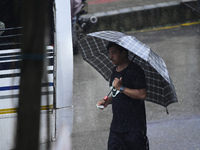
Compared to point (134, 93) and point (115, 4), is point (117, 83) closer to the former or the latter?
point (134, 93)

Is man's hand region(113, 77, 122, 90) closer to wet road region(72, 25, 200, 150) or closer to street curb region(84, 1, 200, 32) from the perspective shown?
wet road region(72, 25, 200, 150)

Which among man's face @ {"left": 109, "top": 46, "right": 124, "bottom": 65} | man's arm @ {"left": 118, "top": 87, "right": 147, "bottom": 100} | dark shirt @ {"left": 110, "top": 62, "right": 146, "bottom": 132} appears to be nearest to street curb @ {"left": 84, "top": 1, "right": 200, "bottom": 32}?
man's face @ {"left": 109, "top": 46, "right": 124, "bottom": 65}

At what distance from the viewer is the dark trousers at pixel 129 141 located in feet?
13.6

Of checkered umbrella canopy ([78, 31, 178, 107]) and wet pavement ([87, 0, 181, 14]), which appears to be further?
wet pavement ([87, 0, 181, 14])

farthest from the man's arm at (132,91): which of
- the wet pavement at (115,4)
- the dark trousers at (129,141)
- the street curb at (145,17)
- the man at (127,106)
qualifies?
the wet pavement at (115,4)

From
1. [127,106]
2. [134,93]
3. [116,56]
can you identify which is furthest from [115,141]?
[116,56]

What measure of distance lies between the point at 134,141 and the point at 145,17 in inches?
373

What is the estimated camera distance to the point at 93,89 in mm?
8609

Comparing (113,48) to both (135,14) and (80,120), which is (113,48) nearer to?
(80,120)

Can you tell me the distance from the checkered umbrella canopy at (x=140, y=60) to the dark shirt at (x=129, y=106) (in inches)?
7.2

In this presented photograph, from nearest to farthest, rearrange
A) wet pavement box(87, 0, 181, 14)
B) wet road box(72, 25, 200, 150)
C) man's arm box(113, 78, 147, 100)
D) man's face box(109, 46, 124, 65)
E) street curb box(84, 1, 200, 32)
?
man's arm box(113, 78, 147, 100)
man's face box(109, 46, 124, 65)
wet road box(72, 25, 200, 150)
street curb box(84, 1, 200, 32)
wet pavement box(87, 0, 181, 14)

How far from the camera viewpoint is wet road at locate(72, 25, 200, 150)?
6.08 m

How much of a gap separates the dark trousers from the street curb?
9066mm

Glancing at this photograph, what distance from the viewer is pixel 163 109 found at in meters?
7.30
